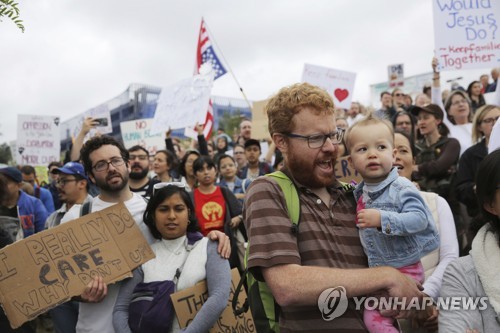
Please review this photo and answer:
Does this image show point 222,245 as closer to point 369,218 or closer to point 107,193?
point 107,193

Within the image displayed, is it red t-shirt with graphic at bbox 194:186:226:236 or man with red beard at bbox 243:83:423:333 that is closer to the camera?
man with red beard at bbox 243:83:423:333

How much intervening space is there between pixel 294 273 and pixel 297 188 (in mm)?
421

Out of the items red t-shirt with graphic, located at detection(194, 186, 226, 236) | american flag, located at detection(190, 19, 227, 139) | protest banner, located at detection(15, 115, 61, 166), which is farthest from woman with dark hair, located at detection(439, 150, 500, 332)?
protest banner, located at detection(15, 115, 61, 166)

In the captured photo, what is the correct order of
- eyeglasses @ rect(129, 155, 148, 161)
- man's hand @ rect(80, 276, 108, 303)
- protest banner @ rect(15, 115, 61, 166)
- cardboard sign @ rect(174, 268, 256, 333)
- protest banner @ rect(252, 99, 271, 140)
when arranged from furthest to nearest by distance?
protest banner @ rect(15, 115, 61, 166)
protest banner @ rect(252, 99, 271, 140)
eyeglasses @ rect(129, 155, 148, 161)
man's hand @ rect(80, 276, 108, 303)
cardboard sign @ rect(174, 268, 256, 333)

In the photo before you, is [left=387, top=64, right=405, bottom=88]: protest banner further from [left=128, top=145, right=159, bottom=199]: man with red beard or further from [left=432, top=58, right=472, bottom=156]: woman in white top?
[left=128, top=145, right=159, bottom=199]: man with red beard

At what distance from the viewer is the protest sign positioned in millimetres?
7879

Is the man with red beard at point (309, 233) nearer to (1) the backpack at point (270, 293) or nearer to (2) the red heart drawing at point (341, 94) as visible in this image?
(1) the backpack at point (270, 293)

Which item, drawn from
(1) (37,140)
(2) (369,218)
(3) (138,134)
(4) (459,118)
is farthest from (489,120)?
(1) (37,140)

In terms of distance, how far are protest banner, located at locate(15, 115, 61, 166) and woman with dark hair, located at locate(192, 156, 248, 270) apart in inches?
281

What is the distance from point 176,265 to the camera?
3.31 metres

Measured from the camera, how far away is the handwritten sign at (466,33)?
639 cm

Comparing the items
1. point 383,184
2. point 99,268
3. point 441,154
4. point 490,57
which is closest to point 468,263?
point 383,184

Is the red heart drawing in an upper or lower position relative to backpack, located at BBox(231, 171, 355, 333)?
upper

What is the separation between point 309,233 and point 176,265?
62.4 inches
